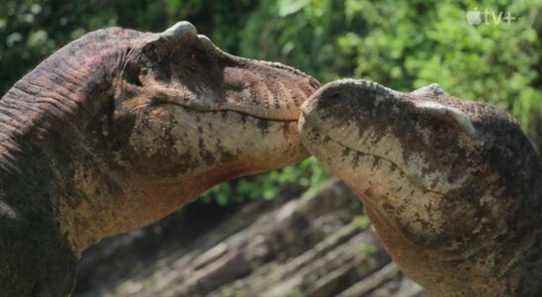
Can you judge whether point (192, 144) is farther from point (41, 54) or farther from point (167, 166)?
point (41, 54)

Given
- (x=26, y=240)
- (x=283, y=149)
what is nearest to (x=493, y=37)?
(x=283, y=149)

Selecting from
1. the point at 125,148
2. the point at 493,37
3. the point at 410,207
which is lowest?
the point at 493,37

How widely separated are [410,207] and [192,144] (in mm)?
918

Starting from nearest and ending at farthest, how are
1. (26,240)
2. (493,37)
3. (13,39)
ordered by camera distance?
1. (26,240)
2. (493,37)
3. (13,39)

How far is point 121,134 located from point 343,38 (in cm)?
723

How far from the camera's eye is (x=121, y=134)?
227 inches

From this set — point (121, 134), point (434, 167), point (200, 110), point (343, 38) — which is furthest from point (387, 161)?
point (343, 38)

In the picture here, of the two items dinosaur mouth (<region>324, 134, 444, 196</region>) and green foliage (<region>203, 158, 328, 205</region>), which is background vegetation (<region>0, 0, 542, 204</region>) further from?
dinosaur mouth (<region>324, 134, 444, 196</region>)

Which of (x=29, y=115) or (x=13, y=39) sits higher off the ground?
(x=29, y=115)

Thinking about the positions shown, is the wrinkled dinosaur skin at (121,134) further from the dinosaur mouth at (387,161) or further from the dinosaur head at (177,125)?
the dinosaur mouth at (387,161)

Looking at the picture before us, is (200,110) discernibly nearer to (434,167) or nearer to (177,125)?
(177,125)

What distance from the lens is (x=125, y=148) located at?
577 cm

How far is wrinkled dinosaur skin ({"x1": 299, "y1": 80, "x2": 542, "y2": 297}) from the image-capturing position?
559cm

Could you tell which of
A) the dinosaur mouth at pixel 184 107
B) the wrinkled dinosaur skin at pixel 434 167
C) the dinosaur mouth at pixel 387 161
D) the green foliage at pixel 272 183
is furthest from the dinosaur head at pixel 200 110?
the green foliage at pixel 272 183
